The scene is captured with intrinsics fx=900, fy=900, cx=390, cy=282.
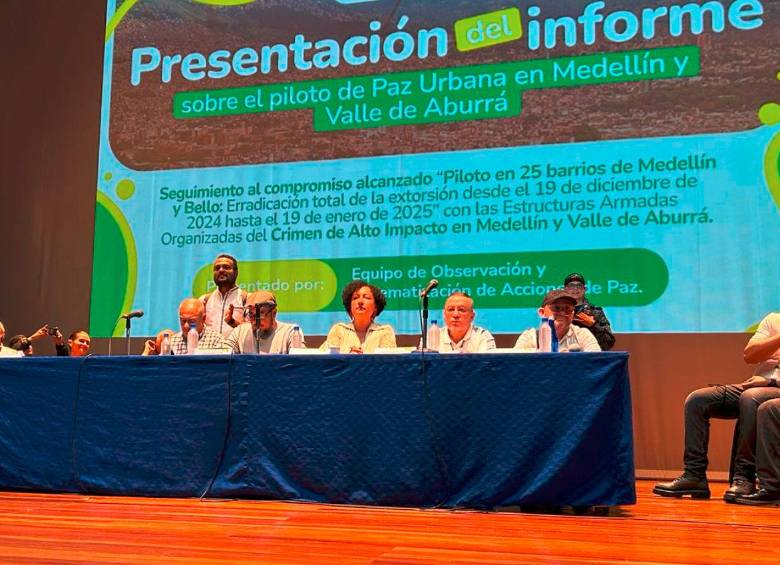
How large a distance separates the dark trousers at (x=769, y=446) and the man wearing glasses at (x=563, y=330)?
2.22 feet

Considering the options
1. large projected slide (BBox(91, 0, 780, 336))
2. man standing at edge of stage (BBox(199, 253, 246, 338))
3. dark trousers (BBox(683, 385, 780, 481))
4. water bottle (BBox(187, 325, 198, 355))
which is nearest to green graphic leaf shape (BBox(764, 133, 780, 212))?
large projected slide (BBox(91, 0, 780, 336))

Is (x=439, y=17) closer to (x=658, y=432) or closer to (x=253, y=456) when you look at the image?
(x=658, y=432)

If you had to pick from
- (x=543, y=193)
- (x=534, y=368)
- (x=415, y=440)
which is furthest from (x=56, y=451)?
(x=543, y=193)

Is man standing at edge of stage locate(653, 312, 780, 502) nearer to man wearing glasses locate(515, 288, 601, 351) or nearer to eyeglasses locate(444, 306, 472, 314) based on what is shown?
man wearing glasses locate(515, 288, 601, 351)

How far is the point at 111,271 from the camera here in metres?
6.04

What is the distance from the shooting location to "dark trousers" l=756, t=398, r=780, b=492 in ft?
11.1

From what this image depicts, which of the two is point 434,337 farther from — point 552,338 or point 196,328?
point 196,328

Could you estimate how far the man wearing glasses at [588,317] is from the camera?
14.8 feet

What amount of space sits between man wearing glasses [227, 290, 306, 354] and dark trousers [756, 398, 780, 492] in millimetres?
1894

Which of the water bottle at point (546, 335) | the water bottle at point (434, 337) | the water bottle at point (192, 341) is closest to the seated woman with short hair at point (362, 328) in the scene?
the water bottle at point (434, 337)

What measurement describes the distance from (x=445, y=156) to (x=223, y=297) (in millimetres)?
1612

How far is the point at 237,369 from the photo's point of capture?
132 inches

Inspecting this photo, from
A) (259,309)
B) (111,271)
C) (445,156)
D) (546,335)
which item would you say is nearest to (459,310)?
(546,335)

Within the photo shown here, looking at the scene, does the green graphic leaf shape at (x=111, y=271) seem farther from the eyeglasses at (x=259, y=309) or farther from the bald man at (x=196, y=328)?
the eyeglasses at (x=259, y=309)
